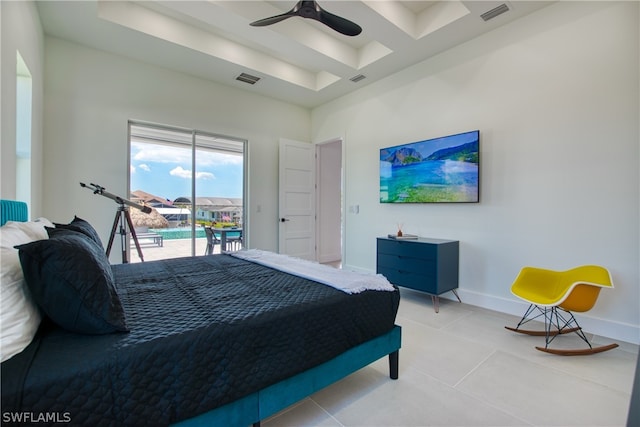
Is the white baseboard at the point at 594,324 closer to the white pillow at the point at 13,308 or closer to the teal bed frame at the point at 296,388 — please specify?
the teal bed frame at the point at 296,388

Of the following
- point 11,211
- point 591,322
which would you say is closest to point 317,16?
point 11,211

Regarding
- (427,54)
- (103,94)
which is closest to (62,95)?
(103,94)

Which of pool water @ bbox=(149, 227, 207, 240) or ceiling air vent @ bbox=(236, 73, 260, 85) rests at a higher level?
ceiling air vent @ bbox=(236, 73, 260, 85)

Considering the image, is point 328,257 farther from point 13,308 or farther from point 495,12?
point 13,308

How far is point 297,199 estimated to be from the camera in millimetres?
5195

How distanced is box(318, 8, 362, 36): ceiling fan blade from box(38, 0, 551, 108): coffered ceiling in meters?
0.42

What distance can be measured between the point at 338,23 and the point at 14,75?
2.43 meters

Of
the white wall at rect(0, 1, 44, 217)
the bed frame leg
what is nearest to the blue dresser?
the bed frame leg

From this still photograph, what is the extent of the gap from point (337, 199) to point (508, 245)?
352 cm

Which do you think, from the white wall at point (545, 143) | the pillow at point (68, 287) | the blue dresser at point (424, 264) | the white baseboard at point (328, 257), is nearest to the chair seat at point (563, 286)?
the white wall at point (545, 143)

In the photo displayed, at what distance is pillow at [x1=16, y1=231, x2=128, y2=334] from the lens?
1.00m

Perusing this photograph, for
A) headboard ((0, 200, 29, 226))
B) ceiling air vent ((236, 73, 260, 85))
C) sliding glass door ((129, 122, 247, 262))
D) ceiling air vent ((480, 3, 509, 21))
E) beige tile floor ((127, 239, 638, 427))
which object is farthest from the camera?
ceiling air vent ((236, 73, 260, 85))

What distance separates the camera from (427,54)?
3543 millimetres

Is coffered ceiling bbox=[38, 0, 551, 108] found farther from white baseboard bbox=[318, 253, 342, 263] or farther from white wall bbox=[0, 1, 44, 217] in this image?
white baseboard bbox=[318, 253, 342, 263]
